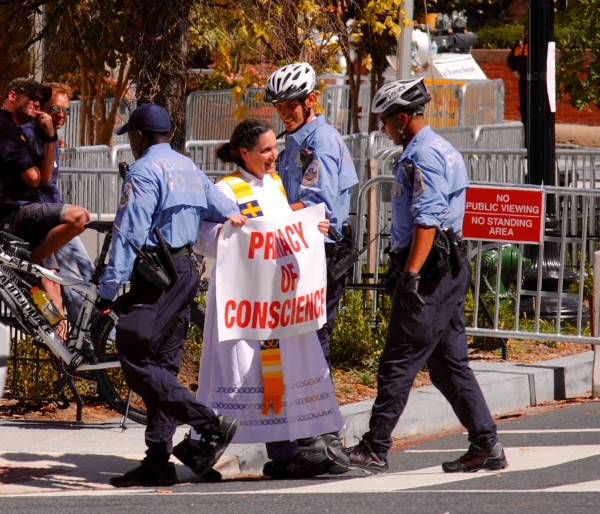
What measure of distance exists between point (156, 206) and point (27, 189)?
2.35 meters

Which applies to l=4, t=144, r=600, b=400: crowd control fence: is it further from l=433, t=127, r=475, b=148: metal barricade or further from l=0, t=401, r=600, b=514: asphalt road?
l=433, t=127, r=475, b=148: metal barricade

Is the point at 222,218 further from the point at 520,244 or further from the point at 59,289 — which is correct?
the point at 520,244

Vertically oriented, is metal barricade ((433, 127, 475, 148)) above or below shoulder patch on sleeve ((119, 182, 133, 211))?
above

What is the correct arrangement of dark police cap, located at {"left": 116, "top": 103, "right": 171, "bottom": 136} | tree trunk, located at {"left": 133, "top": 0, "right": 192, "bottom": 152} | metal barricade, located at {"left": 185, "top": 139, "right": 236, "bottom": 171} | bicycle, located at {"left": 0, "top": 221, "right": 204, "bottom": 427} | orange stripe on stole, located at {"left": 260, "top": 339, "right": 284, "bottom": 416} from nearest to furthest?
dark police cap, located at {"left": 116, "top": 103, "right": 171, "bottom": 136} → orange stripe on stole, located at {"left": 260, "top": 339, "right": 284, "bottom": 416} → bicycle, located at {"left": 0, "top": 221, "right": 204, "bottom": 427} → tree trunk, located at {"left": 133, "top": 0, "right": 192, "bottom": 152} → metal barricade, located at {"left": 185, "top": 139, "right": 236, "bottom": 171}

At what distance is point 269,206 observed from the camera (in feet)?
24.5

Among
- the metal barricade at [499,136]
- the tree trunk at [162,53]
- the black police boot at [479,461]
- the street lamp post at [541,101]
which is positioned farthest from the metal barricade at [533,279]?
the metal barricade at [499,136]

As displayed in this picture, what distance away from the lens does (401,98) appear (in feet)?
24.0

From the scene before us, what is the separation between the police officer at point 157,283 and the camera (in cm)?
707

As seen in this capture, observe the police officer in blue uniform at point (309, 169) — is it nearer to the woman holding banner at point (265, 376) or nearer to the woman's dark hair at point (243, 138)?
the woman holding banner at point (265, 376)

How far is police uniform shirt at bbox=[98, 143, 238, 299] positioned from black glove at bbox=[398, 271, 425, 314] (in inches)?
38.3

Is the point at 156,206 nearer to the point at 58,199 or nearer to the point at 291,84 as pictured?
the point at 291,84

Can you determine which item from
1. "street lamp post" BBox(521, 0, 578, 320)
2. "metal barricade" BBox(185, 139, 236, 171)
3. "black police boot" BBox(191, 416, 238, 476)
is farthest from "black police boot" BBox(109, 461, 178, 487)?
"metal barricade" BBox(185, 139, 236, 171)

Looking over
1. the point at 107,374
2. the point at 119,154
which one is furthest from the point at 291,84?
the point at 119,154

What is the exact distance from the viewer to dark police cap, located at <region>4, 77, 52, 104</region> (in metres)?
9.13
